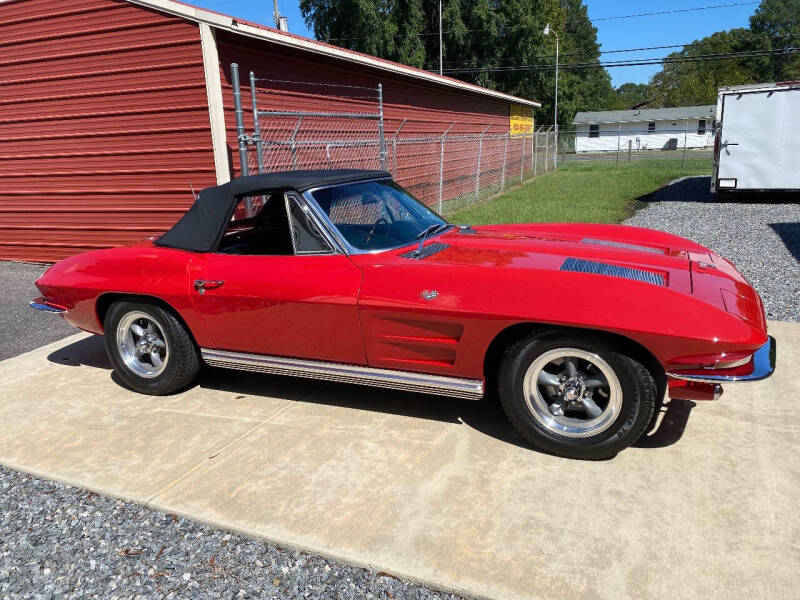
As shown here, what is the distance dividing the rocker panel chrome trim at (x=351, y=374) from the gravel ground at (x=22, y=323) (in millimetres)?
2588

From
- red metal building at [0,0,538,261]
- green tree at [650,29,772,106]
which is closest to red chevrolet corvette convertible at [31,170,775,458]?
red metal building at [0,0,538,261]

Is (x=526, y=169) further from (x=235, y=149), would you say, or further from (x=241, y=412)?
(x=241, y=412)

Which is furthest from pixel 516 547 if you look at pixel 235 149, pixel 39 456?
pixel 235 149

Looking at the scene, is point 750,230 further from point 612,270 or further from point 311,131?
point 612,270

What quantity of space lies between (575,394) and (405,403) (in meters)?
1.23

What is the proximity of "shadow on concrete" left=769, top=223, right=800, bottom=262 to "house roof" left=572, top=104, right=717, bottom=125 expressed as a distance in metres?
53.7

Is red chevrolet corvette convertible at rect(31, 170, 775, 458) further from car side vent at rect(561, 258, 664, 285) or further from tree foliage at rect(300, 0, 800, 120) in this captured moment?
tree foliage at rect(300, 0, 800, 120)

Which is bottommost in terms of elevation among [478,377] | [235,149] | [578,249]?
[478,377]

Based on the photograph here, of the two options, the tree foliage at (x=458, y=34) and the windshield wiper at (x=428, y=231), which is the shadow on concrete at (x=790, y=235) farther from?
the tree foliage at (x=458, y=34)

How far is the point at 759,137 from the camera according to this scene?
13.6 m

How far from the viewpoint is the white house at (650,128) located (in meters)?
59.7

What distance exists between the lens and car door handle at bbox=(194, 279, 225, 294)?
372 cm

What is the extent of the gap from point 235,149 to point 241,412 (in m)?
4.63

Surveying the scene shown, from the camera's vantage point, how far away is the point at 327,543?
8.34 feet
